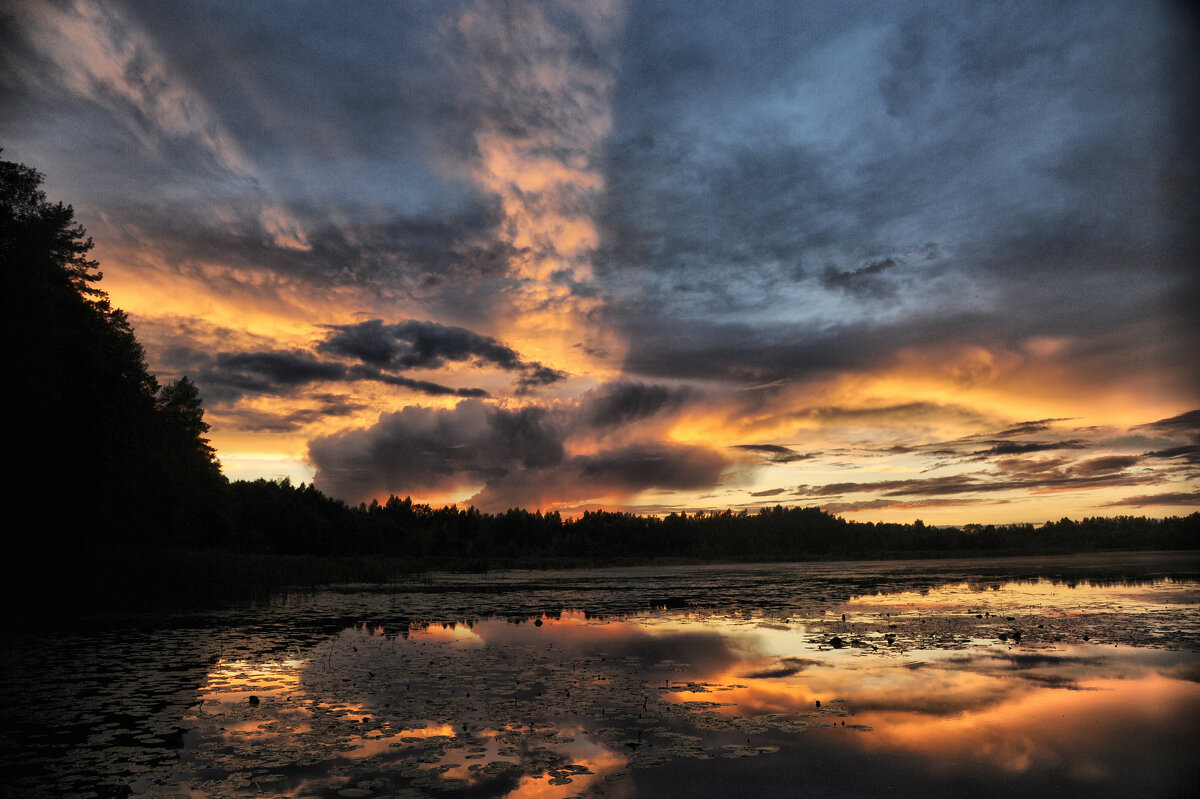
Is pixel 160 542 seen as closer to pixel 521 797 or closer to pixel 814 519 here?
pixel 521 797

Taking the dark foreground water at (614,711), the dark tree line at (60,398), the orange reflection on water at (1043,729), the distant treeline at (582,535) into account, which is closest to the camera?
the dark foreground water at (614,711)

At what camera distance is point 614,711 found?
32.5 feet

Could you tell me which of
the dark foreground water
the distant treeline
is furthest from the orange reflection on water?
the distant treeline

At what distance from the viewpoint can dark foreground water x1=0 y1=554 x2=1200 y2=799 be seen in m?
7.12

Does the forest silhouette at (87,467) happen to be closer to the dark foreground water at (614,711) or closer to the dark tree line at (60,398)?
the dark tree line at (60,398)

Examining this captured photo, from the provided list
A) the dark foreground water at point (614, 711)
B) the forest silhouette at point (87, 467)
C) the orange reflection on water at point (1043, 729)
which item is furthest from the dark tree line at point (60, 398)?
the orange reflection on water at point (1043, 729)

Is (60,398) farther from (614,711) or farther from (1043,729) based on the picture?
(1043,729)

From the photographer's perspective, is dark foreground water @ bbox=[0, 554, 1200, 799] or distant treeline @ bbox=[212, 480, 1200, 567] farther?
distant treeline @ bbox=[212, 480, 1200, 567]

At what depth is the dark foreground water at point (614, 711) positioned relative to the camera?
23.4ft

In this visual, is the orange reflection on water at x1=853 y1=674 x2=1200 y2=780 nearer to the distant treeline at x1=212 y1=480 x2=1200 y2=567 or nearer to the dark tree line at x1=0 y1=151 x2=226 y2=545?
the dark tree line at x1=0 y1=151 x2=226 y2=545

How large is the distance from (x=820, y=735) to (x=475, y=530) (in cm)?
15547

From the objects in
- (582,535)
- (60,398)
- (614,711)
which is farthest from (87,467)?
(582,535)

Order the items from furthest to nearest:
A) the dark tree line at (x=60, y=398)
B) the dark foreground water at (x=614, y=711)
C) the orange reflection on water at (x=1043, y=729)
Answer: the dark tree line at (x=60, y=398), the orange reflection on water at (x=1043, y=729), the dark foreground water at (x=614, y=711)

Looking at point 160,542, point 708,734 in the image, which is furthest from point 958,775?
point 160,542
